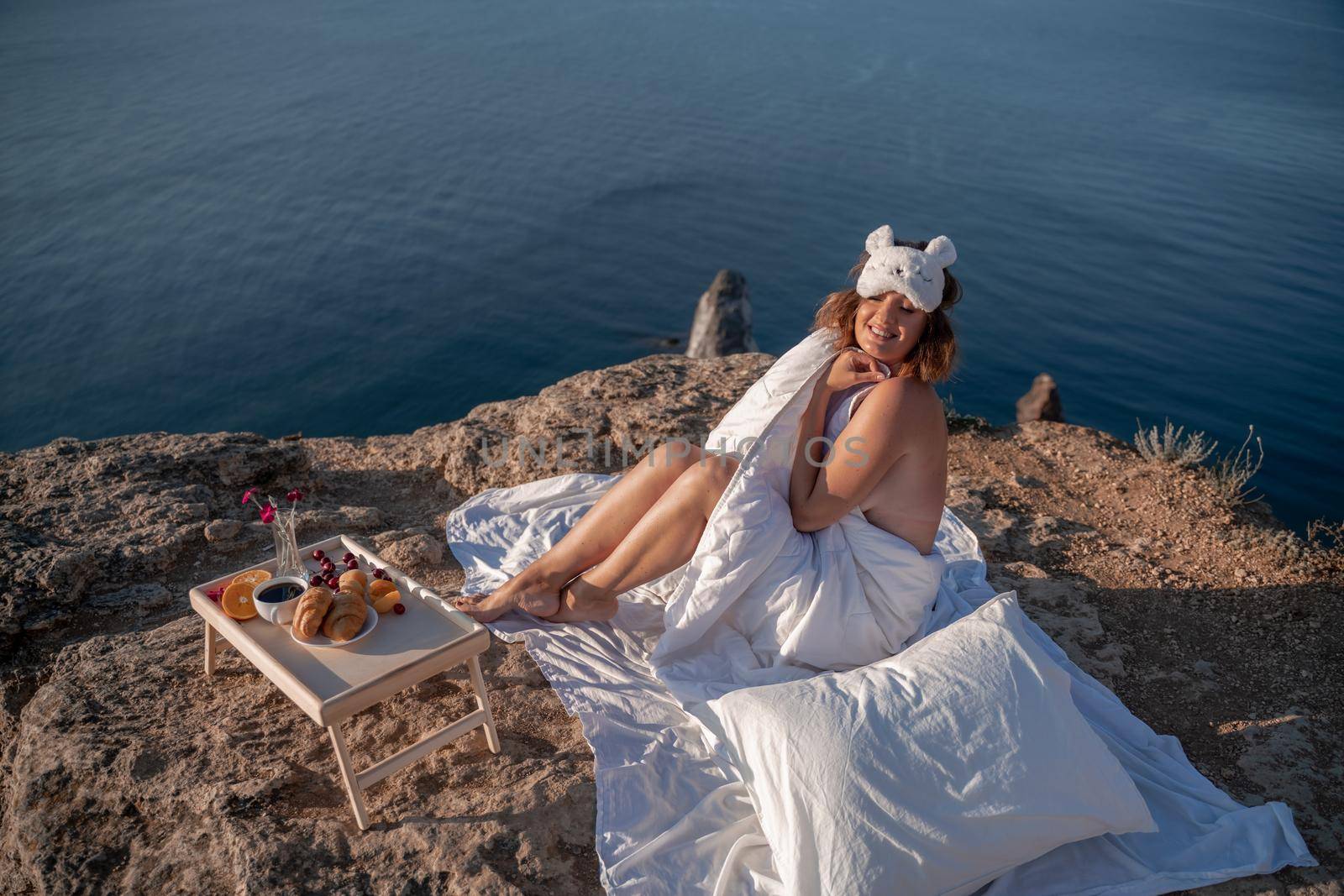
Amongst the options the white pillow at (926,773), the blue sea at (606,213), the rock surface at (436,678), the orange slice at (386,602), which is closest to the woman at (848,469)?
the rock surface at (436,678)

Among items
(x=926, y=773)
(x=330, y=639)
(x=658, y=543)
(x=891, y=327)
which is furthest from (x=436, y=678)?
(x=891, y=327)

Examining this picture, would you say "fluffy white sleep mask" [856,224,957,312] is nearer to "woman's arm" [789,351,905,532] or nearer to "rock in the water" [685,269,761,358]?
"woman's arm" [789,351,905,532]

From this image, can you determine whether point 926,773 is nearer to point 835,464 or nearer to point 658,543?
point 835,464

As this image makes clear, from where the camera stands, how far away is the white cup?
2.56 meters

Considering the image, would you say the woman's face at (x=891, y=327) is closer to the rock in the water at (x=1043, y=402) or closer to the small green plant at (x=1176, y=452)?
the small green plant at (x=1176, y=452)

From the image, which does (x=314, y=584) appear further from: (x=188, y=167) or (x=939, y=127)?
(x=939, y=127)

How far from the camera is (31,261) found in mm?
20219

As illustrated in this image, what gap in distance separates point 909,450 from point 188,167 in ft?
89.6

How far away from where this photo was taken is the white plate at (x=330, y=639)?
2.48 m

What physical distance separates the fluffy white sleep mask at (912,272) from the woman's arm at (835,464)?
0.95 feet

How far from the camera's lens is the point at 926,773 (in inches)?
89.1

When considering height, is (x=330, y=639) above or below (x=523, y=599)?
above

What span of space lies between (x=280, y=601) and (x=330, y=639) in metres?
0.26

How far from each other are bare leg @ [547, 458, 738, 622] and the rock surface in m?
0.34
